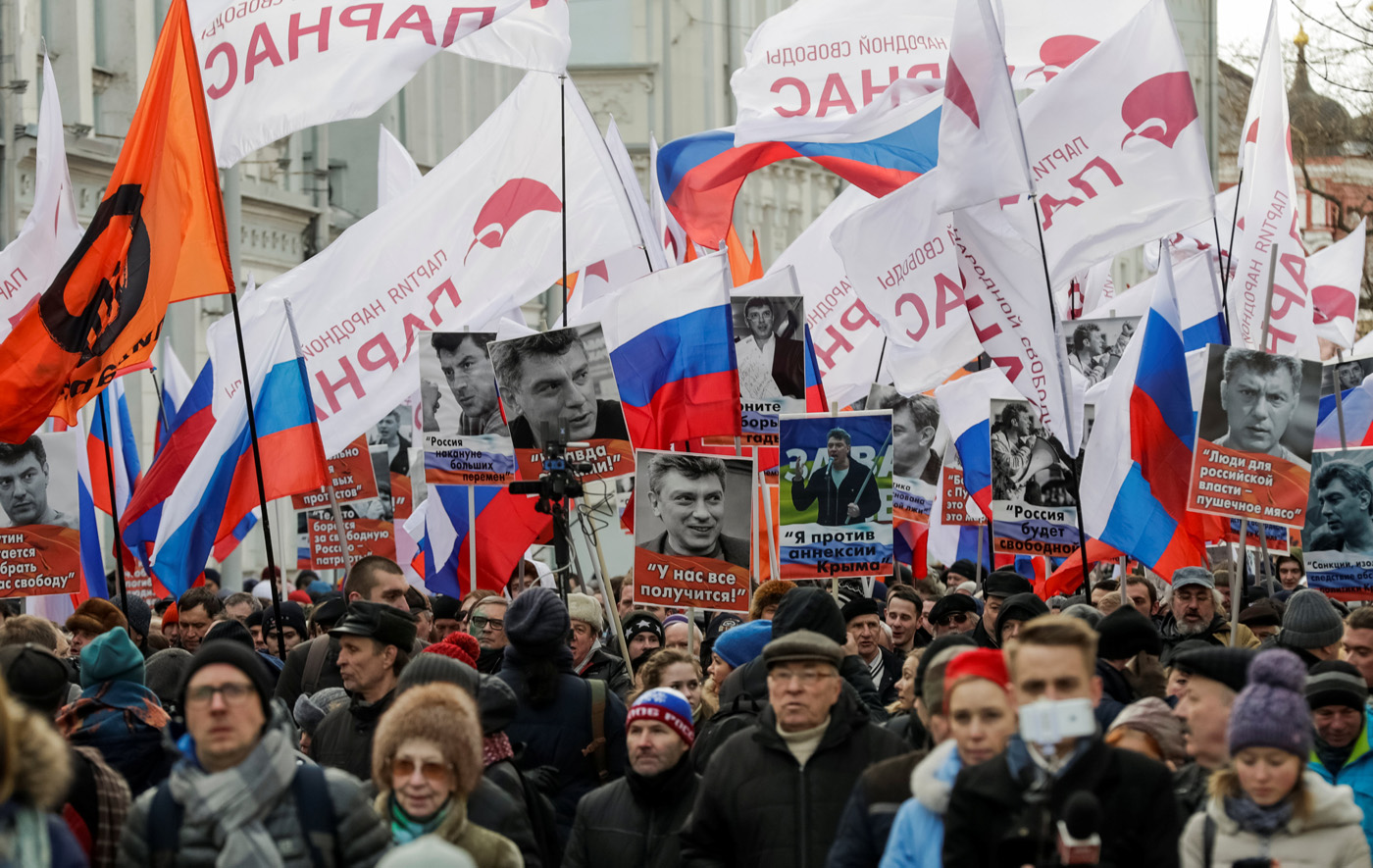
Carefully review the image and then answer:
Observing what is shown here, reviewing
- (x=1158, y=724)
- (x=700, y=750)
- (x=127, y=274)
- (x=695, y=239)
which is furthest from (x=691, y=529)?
(x=695, y=239)

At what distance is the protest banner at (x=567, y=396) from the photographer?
1185 centimetres

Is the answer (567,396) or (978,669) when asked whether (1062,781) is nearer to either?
(978,669)

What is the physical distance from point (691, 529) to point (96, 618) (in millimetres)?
2854

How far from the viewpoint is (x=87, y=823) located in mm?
5609

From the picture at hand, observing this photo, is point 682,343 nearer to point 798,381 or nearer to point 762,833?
point 798,381

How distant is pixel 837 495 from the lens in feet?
38.2

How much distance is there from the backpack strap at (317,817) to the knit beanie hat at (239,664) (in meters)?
0.24

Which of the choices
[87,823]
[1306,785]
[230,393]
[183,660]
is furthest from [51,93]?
[1306,785]

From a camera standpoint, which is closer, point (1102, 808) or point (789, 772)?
point (1102, 808)

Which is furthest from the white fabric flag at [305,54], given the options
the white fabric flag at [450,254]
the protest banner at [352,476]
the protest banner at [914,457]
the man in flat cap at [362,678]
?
the man in flat cap at [362,678]

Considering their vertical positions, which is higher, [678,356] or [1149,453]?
[678,356]

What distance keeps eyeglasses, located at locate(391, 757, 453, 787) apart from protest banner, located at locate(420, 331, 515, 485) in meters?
7.86

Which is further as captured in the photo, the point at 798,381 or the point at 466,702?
the point at 798,381

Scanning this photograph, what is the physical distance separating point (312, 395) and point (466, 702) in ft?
29.1
